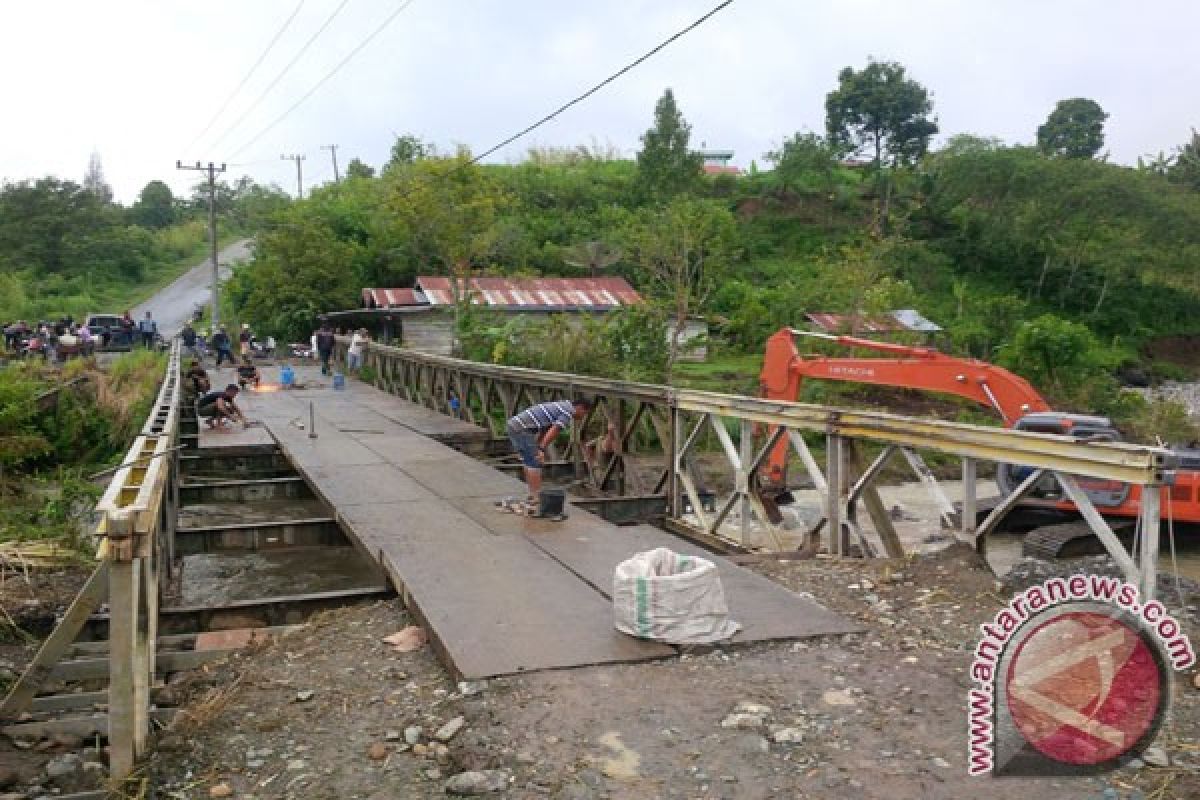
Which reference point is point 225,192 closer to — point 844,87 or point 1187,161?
point 844,87

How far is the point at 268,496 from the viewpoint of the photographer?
36.6 feet

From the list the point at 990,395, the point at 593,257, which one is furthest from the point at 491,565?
the point at 593,257

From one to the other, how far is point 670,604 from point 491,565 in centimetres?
196

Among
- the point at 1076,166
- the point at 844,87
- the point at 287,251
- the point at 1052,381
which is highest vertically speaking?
the point at 844,87

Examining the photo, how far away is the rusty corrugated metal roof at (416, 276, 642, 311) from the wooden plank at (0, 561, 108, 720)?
2846 centimetres

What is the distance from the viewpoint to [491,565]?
21.8 ft

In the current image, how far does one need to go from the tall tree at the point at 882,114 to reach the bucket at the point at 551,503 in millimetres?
58914

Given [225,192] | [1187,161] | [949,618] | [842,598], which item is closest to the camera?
[949,618]

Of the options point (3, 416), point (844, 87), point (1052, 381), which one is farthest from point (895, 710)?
point (844, 87)

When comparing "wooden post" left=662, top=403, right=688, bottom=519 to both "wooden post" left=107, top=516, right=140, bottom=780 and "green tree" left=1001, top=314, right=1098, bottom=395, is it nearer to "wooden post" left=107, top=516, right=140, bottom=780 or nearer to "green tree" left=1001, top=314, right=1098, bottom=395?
"wooden post" left=107, top=516, right=140, bottom=780

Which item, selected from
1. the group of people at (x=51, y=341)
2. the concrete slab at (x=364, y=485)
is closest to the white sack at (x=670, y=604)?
the concrete slab at (x=364, y=485)

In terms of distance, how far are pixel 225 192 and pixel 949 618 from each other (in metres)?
102

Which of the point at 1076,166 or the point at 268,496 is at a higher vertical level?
the point at 1076,166

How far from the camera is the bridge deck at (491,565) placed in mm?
5008
